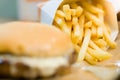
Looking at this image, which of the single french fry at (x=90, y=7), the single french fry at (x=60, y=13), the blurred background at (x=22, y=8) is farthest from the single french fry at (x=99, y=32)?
the blurred background at (x=22, y=8)

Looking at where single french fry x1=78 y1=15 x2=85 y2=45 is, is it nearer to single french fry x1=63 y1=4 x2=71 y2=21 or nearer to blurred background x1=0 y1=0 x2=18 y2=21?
single french fry x1=63 y1=4 x2=71 y2=21

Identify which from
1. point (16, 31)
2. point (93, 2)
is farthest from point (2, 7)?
point (16, 31)

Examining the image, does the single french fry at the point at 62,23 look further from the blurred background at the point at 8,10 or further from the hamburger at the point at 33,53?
the hamburger at the point at 33,53

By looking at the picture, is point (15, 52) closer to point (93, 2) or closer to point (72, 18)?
point (72, 18)

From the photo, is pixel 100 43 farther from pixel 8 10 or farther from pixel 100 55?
pixel 8 10

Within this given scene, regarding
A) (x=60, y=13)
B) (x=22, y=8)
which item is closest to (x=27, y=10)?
(x=22, y=8)

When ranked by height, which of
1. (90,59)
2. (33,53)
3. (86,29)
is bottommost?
(90,59)

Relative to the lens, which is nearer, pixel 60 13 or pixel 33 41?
pixel 33 41

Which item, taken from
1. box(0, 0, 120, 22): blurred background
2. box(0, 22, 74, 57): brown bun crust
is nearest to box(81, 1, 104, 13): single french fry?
box(0, 0, 120, 22): blurred background
